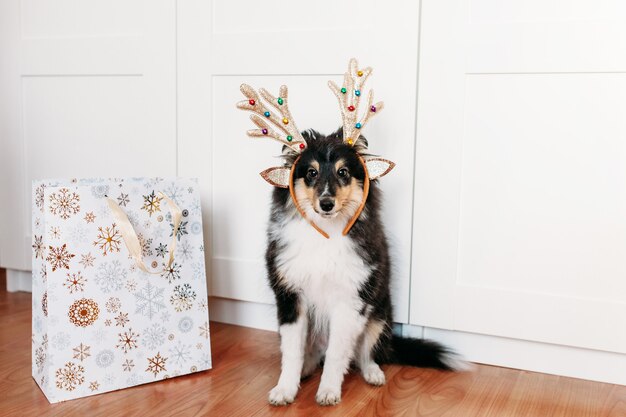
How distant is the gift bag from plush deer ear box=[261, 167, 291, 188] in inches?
11.3

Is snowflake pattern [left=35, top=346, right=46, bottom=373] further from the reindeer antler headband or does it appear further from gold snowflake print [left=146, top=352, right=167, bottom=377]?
the reindeer antler headband

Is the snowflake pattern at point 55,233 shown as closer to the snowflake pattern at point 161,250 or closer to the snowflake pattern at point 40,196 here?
the snowflake pattern at point 40,196

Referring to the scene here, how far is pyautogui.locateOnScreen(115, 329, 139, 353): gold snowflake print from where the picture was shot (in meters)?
1.54

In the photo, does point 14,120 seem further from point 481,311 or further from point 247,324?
point 481,311

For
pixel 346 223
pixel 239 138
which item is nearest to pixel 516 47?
pixel 346 223

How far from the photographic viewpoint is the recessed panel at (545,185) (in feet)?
5.15

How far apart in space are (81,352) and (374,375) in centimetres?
78

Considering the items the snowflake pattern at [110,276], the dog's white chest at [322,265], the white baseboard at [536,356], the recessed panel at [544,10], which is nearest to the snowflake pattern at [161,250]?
the snowflake pattern at [110,276]

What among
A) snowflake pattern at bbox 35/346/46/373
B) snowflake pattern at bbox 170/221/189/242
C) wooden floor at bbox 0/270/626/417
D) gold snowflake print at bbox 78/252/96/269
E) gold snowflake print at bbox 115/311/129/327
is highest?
snowflake pattern at bbox 170/221/189/242

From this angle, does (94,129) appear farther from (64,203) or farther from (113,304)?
(113,304)

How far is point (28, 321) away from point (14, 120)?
809mm

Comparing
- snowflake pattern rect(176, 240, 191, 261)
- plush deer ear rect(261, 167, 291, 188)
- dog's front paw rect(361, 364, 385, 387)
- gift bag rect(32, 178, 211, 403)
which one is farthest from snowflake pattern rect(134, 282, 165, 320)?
dog's front paw rect(361, 364, 385, 387)

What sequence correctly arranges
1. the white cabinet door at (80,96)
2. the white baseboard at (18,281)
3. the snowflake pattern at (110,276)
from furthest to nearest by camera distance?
1. the white baseboard at (18,281)
2. the white cabinet door at (80,96)
3. the snowflake pattern at (110,276)

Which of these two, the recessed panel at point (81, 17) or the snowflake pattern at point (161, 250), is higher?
the recessed panel at point (81, 17)
